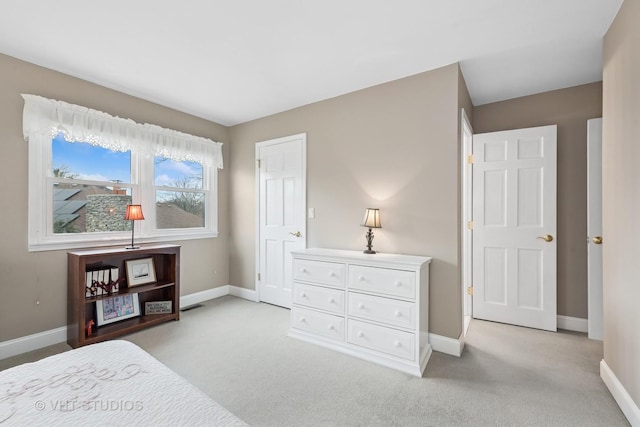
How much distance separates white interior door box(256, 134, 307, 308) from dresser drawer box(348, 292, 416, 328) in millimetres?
1176

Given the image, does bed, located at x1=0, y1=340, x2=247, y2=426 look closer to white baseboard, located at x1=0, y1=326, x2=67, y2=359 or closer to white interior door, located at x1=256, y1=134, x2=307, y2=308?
white baseboard, located at x1=0, y1=326, x2=67, y2=359

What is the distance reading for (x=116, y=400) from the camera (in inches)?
36.3

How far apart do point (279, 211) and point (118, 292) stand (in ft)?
6.21

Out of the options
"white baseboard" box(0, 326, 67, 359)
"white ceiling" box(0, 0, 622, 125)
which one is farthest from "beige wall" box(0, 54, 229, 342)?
"white ceiling" box(0, 0, 622, 125)

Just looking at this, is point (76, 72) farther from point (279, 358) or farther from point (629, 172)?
point (629, 172)

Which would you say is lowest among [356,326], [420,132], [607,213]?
[356,326]

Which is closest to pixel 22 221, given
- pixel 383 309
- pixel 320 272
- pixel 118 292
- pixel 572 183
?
pixel 118 292

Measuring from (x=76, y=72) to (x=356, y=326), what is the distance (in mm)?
3468

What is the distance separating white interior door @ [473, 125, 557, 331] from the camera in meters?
2.96

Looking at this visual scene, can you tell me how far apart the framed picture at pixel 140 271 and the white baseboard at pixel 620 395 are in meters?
3.97

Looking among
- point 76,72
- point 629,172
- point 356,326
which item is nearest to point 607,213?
point 629,172

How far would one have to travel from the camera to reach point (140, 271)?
310cm

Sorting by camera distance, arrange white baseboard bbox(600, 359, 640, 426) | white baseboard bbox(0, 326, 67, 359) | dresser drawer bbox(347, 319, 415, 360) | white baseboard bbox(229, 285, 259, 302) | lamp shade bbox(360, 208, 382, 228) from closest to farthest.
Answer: white baseboard bbox(600, 359, 640, 426) < dresser drawer bbox(347, 319, 415, 360) < white baseboard bbox(0, 326, 67, 359) < lamp shade bbox(360, 208, 382, 228) < white baseboard bbox(229, 285, 259, 302)

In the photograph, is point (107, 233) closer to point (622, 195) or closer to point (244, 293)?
point (244, 293)
